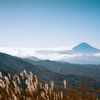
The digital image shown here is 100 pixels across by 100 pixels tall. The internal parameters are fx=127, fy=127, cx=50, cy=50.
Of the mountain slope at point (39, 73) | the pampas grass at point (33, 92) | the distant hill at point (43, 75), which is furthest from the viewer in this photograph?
the mountain slope at point (39, 73)

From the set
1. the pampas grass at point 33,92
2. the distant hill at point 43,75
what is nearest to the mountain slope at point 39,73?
the distant hill at point 43,75

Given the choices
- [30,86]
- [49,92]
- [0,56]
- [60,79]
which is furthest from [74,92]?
[0,56]

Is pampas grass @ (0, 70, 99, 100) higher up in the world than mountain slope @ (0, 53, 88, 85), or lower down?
higher up

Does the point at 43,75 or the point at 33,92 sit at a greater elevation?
the point at 33,92

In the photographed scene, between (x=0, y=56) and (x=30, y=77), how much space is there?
128419mm

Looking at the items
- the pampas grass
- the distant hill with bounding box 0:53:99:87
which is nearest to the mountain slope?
the distant hill with bounding box 0:53:99:87

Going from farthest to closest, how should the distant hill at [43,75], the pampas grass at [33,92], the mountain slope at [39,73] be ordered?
1. the mountain slope at [39,73]
2. the distant hill at [43,75]
3. the pampas grass at [33,92]

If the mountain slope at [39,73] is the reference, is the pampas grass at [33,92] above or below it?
above

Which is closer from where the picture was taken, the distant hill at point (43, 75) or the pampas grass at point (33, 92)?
the pampas grass at point (33, 92)

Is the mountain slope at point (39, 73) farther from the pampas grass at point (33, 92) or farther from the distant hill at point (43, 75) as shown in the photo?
the pampas grass at point (33, 92)

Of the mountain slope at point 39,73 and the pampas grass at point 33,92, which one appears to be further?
the mountain slope at point 39,73

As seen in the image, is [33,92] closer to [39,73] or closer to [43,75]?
[39,73]

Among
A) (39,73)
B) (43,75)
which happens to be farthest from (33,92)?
(43,75)

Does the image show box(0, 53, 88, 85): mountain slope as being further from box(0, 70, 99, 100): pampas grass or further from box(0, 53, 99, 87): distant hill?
box(0, 70, 99, 100): pampas grass
